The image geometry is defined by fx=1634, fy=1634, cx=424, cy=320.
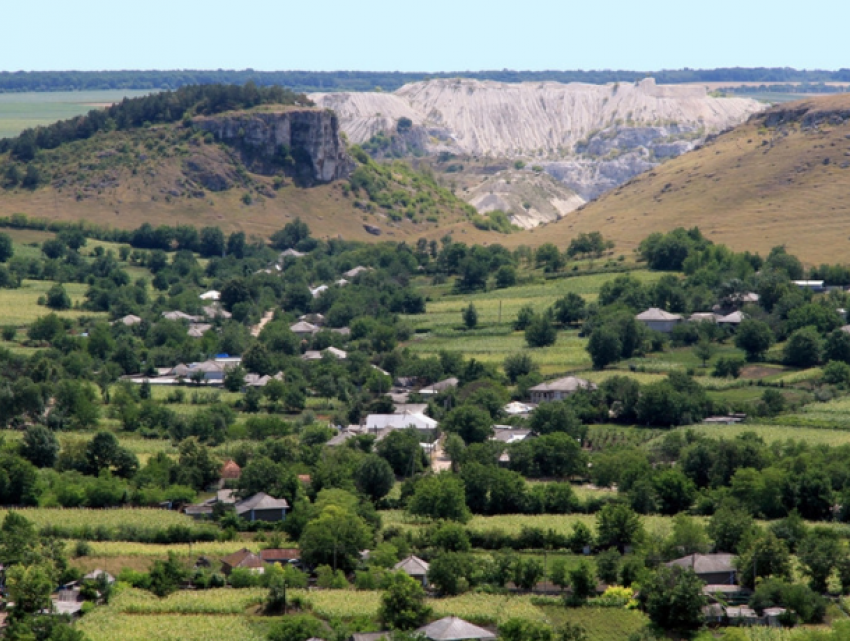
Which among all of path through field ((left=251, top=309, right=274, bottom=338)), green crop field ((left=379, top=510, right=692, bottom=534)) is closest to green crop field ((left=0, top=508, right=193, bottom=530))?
green crop field ((left=379, top=510, right=692, bottom=534))

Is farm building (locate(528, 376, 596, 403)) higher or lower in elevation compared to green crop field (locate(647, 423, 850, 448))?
lower

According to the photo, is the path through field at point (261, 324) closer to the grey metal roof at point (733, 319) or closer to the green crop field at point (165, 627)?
the grey metal roof at point (733, 319)

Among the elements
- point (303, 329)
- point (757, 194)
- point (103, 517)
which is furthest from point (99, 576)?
point (757, 194)

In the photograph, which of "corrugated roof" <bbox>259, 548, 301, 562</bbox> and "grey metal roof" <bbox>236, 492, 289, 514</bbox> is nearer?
"corrugated roof" <bbox>259, 548, 301, 562</bbox>

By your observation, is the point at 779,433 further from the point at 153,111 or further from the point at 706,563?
the point at 153,111

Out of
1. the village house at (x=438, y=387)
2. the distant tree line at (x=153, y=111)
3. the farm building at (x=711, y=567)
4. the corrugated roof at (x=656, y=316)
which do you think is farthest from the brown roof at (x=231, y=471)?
the distant tree line at (x=153, y=111)

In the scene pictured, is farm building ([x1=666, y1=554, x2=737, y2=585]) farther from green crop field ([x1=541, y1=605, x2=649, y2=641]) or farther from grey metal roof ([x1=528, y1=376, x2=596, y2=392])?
grey metal roof ([x1=528, y1=376, x2=596, y2=392])
